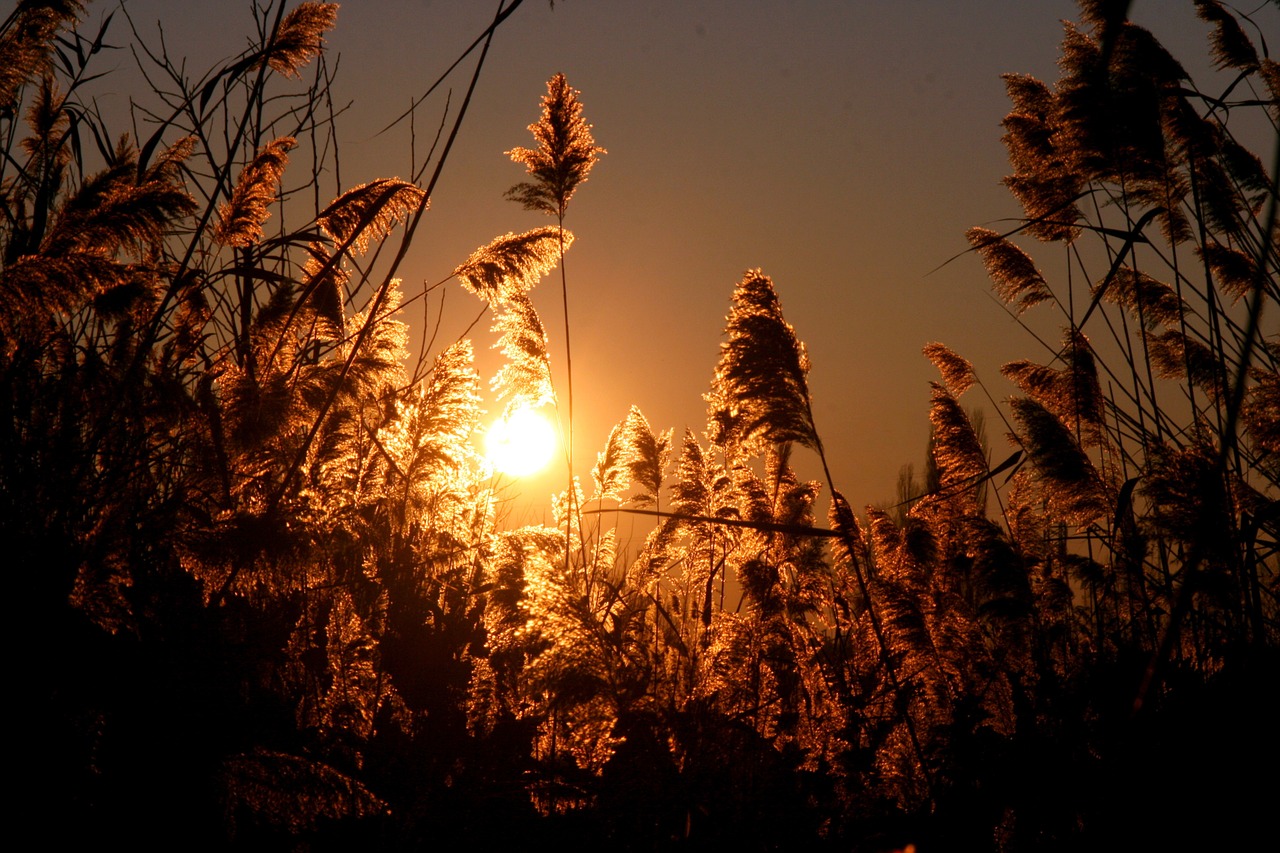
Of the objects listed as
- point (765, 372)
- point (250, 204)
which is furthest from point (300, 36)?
point (765, 372)

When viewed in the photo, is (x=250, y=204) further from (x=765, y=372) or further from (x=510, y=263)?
(x=765, y=372)

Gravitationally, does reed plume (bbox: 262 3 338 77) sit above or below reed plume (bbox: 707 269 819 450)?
above

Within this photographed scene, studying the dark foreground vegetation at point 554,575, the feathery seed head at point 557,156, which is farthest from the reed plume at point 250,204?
the feathery seed head at point 557,156

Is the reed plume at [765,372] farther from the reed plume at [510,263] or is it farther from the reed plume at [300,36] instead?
the reed plume at [300,36]

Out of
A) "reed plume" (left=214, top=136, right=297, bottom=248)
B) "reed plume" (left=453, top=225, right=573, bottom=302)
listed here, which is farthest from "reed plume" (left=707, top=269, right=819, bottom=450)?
"reed plume" (left=214, top=136, right=297, bottom=248)

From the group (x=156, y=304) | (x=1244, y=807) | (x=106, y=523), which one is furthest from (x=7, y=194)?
(x=1244, y=807)

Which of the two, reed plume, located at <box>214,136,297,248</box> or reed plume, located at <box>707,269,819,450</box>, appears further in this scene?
reed plume, located at <box>214,136,297,248</box>

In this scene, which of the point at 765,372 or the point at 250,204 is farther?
the point at 250,204

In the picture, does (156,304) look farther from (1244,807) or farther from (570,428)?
(1244,807)

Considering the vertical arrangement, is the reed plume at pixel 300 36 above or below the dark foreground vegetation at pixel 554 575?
above

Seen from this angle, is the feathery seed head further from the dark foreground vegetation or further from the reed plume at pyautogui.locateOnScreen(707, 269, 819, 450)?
the reed plume at pyautogui.locateOnScreen(707, 269, 819, 450)

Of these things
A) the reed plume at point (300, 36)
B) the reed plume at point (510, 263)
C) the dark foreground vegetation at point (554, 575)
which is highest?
the reed plume at point (300, 36)

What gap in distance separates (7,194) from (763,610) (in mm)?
3145

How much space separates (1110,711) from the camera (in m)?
2.51
